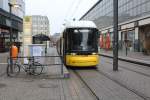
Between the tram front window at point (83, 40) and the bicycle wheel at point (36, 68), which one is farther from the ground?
the tram front window at point (83, 40)

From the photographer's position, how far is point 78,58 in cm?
2131

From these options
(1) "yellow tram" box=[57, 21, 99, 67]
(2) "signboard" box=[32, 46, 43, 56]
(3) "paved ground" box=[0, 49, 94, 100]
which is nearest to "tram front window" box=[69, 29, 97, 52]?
(1) "yellow tram" box=[57, 21, 99, 67]

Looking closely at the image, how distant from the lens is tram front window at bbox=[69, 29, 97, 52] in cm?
2169

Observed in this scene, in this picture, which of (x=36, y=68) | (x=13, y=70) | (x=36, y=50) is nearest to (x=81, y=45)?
(x=36, y=50)

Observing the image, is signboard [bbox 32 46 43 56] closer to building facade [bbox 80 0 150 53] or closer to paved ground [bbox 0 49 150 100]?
paved ground [bbox 0 49 150 100]

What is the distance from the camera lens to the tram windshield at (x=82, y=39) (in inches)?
853

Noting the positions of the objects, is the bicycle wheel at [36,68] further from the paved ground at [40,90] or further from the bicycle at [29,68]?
the paved ground at [40,90]

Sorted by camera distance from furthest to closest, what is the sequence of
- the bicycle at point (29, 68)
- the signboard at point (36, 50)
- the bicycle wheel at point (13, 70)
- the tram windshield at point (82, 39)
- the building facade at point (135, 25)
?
the building facade at point (135, 25), the tram windshield at point (82, 39), the signboard at point (36, 50), the bicycle at point (29, 68), the bicycle wheel at point (13, 70)

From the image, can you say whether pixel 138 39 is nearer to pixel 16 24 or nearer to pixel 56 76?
pixel 16 24

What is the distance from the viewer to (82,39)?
21859 millimetres

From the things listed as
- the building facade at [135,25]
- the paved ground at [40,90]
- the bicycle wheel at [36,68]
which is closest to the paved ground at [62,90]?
the paved ground at [40,90]

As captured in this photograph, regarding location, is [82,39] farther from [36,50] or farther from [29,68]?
[29,68]

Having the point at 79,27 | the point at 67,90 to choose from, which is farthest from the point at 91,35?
the point at 67,90

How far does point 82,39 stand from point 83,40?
0.09m
